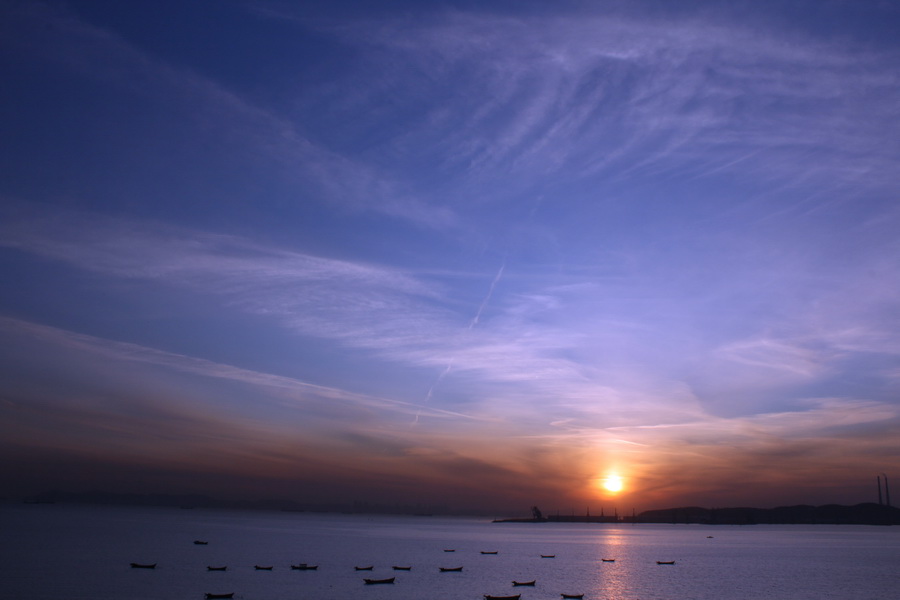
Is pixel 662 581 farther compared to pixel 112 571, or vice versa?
pixel 662 581

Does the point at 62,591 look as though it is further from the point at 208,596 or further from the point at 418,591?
the point at 418,591

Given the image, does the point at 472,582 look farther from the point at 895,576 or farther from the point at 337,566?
the point at 895,576

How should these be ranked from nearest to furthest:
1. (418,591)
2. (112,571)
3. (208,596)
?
(208,596) < (418,591) < (112,571)

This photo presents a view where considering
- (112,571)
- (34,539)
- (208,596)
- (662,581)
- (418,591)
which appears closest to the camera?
(208,596)

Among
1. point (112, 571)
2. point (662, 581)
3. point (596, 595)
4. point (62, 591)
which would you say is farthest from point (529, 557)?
point (62, 591)

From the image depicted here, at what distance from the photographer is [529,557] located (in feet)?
452

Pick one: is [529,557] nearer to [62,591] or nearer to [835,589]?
[835,589]

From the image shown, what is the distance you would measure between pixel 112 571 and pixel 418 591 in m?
39.7

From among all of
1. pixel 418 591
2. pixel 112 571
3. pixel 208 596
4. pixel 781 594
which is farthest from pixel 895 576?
pixel 112 571

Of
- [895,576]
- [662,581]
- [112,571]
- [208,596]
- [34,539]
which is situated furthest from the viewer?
[34,539]

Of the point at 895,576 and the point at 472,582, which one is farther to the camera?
the point at 895,576

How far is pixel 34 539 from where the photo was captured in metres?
134

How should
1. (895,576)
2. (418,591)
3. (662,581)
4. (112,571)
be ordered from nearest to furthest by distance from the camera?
(418,591) → (112,571) → (662,581) → (895,576)

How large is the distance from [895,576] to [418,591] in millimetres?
78014
